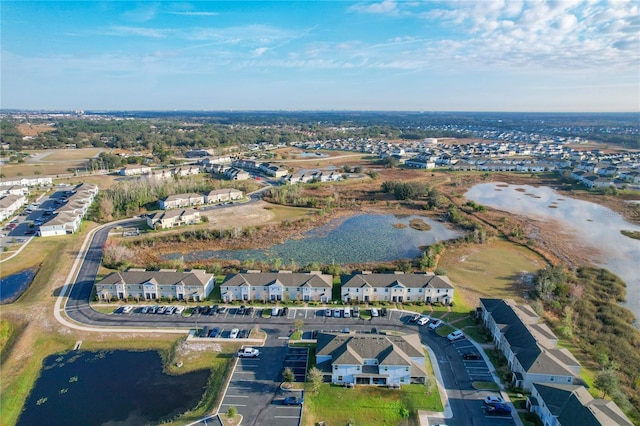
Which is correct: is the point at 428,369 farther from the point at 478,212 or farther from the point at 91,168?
the point at 91,168

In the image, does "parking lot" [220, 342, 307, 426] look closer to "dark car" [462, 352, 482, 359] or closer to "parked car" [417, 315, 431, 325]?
"parked car" [417, 315, 431, 325]

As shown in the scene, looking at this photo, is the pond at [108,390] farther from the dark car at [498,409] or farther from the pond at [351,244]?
the pond at [351,244]

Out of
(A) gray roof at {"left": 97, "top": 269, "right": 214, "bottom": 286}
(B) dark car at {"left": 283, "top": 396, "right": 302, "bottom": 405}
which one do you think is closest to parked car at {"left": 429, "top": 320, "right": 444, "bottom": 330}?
(B) dark car at {"left": 283, "top": 396, "right": 302, "bottom": 405}

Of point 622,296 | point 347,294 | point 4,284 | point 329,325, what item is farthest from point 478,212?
point 4,284

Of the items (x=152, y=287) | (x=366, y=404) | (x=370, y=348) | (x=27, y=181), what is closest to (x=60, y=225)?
(x=152, y=287)

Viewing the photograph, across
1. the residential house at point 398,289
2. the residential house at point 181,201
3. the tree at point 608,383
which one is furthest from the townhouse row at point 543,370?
the residential house at point 181,201

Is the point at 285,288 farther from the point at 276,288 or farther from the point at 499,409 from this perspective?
the point at 499,409

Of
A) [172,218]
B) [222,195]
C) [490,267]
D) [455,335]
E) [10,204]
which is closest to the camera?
[455,335]
